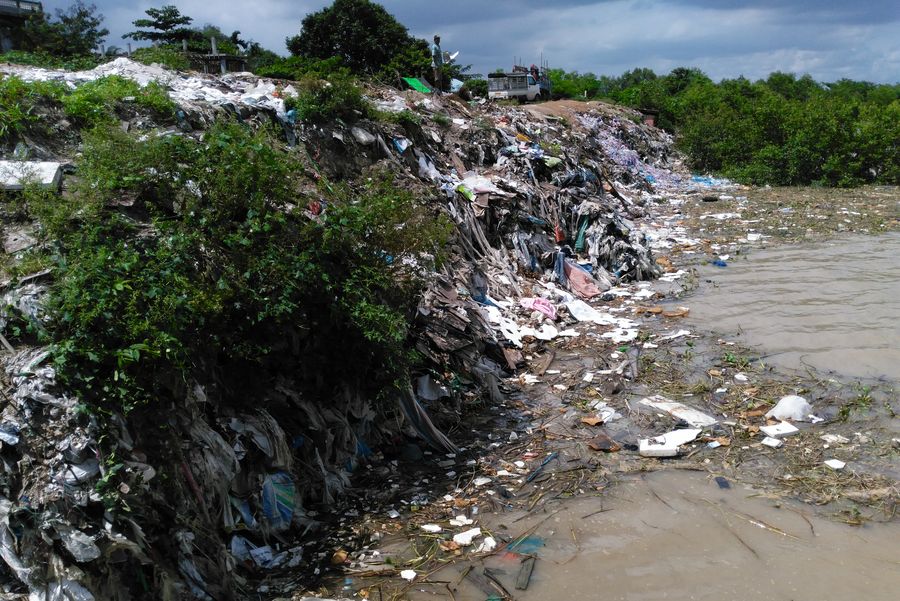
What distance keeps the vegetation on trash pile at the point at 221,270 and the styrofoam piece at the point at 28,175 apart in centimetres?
28

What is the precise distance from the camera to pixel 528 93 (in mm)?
22984

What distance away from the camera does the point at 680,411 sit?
16.4 ft

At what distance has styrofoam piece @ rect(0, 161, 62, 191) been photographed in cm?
385

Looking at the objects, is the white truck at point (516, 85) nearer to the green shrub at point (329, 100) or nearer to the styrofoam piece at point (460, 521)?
the green shrub at point (329, 100)

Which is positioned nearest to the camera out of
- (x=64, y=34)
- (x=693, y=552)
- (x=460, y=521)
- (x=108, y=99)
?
(x=693, y=552)

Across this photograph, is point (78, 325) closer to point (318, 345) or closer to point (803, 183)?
point (318, 345)

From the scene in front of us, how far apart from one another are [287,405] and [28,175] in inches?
84.8

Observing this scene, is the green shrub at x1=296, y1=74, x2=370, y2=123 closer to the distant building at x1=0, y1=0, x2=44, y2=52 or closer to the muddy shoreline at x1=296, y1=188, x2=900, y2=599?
the muddy shoreline at x1=296, y1=188, x2=900, y2=599

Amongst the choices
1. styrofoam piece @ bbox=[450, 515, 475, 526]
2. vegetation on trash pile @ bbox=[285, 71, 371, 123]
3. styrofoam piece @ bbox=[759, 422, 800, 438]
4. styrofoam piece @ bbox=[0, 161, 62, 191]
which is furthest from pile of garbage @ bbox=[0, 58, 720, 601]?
styrofoam piece @ bbox=[759, 422, 800, 438]

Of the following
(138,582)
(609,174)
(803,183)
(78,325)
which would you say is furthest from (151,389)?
(803,183)

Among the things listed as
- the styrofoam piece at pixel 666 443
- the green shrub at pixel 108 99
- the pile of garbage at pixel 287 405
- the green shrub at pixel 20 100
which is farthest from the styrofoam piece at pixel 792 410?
the green shrub at pixel 20 100

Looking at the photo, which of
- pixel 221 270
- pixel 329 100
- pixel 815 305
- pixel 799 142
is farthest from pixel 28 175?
pixel 799 142

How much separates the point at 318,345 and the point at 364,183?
5.18ft

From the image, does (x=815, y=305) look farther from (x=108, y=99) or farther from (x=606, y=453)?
(x=108, y=99)
